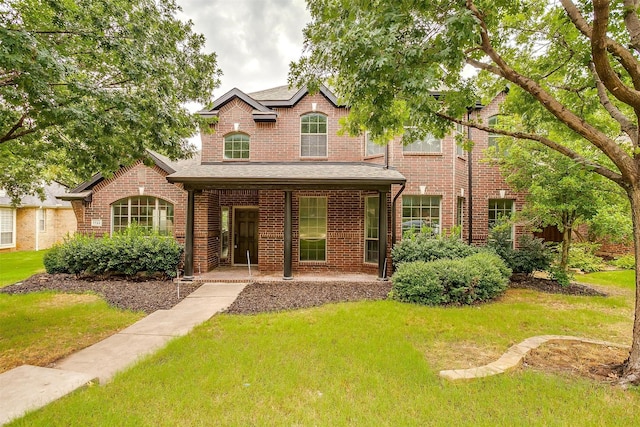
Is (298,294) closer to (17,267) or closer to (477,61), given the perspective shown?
(477,61)

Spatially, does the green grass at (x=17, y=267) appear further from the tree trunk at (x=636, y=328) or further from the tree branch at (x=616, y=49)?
the tree branch at (x=616, y=49)

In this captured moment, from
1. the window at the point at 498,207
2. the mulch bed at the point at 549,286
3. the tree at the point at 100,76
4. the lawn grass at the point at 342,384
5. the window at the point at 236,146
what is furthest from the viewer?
the window at the point at 236,146

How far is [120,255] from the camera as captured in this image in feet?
31.9

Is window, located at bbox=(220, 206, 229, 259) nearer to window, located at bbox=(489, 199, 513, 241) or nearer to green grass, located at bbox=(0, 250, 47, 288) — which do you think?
green grass, located at bbox=(0, 250, 47, 288)

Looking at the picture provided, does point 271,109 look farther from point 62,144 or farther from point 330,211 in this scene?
point 62,144

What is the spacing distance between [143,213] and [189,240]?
2.84 metres

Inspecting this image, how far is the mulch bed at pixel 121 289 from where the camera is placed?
24.4 feet

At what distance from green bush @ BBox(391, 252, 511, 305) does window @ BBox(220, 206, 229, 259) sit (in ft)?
24.3

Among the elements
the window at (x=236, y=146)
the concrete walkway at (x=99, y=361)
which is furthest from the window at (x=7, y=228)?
the concrete walkway at (x=99, y=361)

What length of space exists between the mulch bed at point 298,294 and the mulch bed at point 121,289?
1.76m

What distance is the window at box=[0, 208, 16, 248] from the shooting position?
59.3 ft

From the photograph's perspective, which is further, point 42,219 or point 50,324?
point 42,219

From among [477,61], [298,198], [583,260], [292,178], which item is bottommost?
[583,260]

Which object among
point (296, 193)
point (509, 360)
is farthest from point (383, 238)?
point (509, 360)
